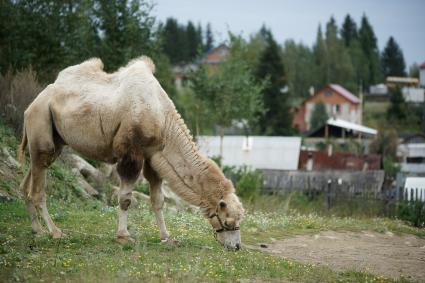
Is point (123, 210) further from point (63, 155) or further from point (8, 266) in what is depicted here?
point (63, 155)

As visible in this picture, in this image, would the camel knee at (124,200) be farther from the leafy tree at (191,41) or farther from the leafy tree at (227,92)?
the leafy tree at (191,41)

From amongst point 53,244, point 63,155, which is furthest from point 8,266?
point 63,155

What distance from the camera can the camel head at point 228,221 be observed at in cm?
961

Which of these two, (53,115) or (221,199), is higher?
(53,115)

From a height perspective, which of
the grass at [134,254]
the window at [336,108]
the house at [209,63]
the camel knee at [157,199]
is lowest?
the grass at [134,254]

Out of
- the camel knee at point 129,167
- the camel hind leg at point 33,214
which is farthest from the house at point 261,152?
the camel knee at point 129,167

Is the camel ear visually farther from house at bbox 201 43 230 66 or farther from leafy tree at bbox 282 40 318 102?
leafy tree at bbox 282 40 318 102

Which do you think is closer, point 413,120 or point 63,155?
point 63,155

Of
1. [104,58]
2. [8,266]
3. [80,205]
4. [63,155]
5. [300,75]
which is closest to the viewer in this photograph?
[8,266]

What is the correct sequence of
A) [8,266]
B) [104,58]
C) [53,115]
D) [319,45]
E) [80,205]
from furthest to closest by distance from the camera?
[319,45] → [104,58] → [80,205] → [53,115] → [8,266]

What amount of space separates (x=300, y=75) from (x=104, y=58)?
8440 centimetres

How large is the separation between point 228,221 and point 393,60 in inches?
5399

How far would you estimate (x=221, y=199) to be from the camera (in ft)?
32.1

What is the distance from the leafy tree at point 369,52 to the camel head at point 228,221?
11251 centimetres
